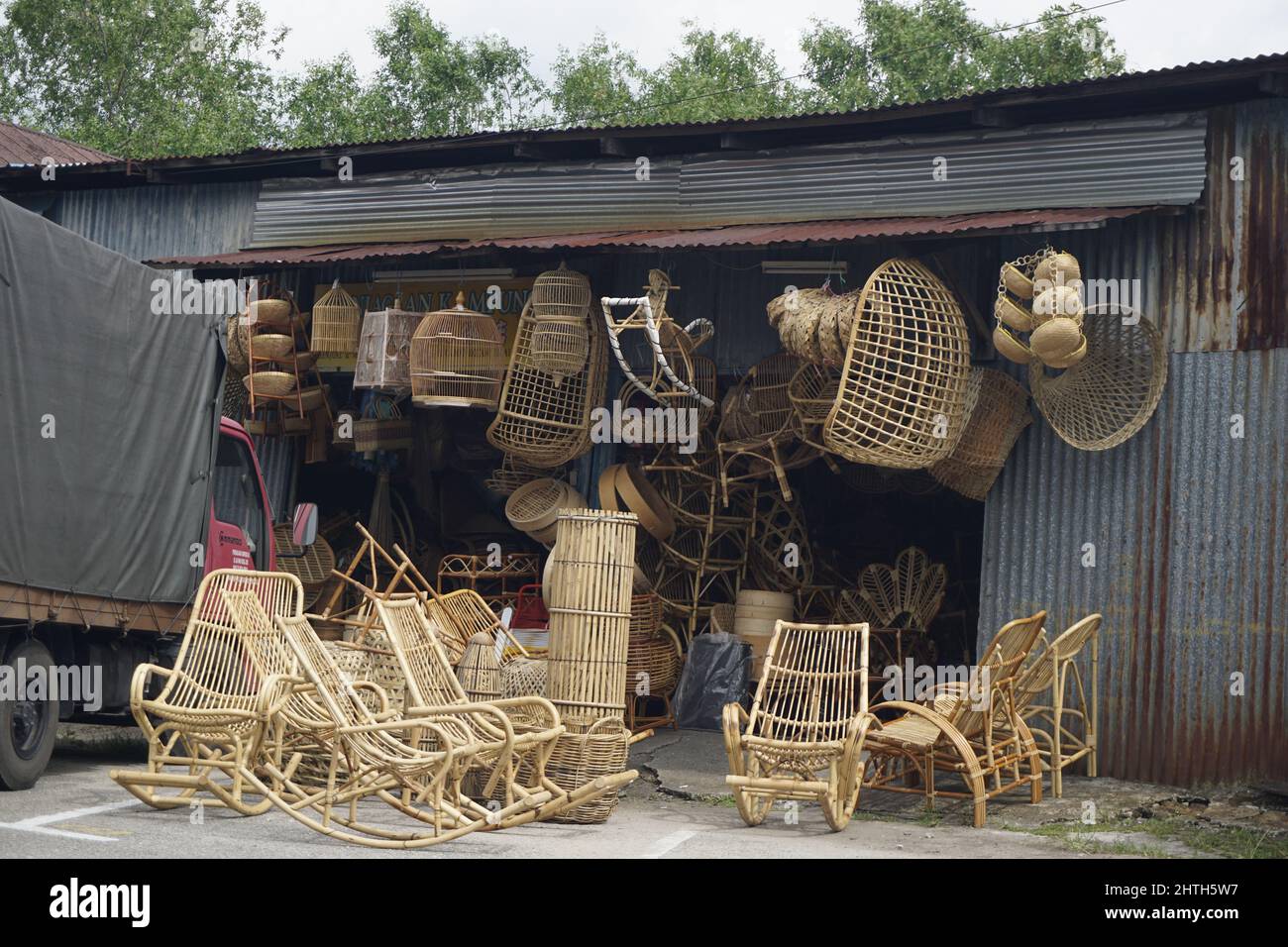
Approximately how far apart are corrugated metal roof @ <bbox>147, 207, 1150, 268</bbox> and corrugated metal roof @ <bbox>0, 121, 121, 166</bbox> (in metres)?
7.00

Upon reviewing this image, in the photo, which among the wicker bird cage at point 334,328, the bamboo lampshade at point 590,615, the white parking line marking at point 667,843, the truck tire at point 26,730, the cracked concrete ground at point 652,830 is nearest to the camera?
the cracked concrete ground at point 652,830

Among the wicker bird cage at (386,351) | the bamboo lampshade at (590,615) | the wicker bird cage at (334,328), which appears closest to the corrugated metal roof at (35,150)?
the wicker bird cage at (334,328)

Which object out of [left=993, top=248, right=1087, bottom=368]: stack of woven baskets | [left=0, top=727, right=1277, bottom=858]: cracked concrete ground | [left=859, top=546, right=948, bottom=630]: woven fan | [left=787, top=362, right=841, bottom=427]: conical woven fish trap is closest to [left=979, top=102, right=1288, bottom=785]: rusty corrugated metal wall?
[left=0, top=727, right=1277, bottom=858]: cracked concrete ground

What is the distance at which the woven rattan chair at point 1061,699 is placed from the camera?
28.8ft

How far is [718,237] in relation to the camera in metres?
11.0

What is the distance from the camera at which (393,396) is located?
13359 mm

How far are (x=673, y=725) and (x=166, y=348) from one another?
4867mm

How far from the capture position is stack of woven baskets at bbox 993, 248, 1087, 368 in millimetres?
9352

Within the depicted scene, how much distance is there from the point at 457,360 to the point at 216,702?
4389 millimetres

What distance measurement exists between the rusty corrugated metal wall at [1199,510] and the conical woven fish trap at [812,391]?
1.70 metres

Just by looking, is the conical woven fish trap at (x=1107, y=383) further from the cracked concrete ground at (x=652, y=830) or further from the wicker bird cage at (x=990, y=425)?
the cracked concrete ground at (x=652, y=830)
